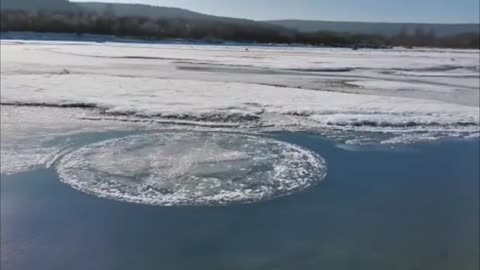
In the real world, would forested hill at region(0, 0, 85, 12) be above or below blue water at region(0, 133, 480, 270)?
above

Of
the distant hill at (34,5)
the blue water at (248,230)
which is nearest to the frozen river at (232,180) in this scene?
the blue water at (248,230)

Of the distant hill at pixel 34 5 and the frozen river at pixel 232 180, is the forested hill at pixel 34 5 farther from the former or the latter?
the frozen river at pixel 232 180

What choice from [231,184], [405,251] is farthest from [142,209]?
[405,251]

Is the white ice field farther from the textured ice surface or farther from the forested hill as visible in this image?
the forested hill

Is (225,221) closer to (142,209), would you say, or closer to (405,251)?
(142,209)

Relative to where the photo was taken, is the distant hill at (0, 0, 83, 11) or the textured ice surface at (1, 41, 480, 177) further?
the distant hill at (0, 0, 83, 11)

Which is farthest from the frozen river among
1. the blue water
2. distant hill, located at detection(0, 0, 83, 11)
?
distant hill, located at detection(0, 0, 83, 11)

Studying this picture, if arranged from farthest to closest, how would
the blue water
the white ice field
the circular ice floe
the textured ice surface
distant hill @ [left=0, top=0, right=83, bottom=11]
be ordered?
distant hill @ [left=0, top=0, right=83, bottom=11] < the textured ice surface < the white ice field < the circular ice floe < the blue water
